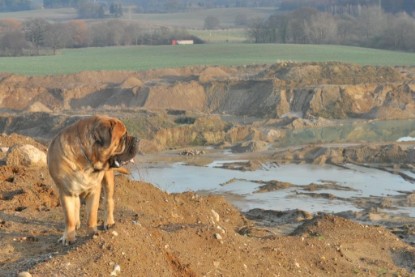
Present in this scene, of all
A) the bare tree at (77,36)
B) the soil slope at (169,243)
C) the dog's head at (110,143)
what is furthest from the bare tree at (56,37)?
the dog's head at (110,143)

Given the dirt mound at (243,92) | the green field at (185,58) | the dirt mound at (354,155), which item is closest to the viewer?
the dirt mound at (354,155)

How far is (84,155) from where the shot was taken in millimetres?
8781

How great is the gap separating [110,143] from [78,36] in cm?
10661

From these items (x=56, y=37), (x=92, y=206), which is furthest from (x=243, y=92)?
(x=56, y=37)

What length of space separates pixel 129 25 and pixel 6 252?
114 meters

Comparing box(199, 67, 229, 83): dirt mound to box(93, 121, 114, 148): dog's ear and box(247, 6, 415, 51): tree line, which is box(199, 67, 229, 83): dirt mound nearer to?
box(247, 6, 415, 51): tree line

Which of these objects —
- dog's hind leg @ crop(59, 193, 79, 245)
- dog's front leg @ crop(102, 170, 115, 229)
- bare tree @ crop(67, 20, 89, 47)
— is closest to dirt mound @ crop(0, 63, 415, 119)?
dog's front leg @ crop(102, 170, 115, 229)

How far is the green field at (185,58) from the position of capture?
233 feet

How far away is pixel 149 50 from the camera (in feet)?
307

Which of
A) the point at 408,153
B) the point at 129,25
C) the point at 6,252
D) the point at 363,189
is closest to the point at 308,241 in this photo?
the point at 6,252

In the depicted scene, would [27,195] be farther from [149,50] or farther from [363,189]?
[149,50]

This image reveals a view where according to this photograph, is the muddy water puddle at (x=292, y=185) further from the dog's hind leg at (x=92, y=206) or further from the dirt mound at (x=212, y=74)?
the dirt mound at (x=212, y=74)

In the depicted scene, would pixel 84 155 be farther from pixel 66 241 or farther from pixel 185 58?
pixel 185 58

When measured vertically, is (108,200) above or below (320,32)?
above
